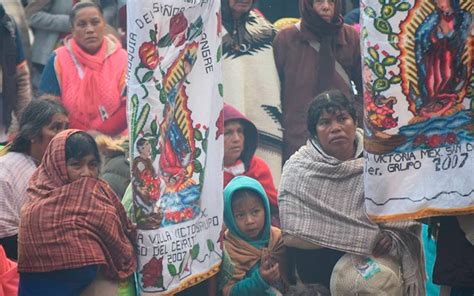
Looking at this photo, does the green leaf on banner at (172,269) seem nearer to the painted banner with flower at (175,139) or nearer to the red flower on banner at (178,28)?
the painted banner with flower at (175,139)

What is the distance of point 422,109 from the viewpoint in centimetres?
798

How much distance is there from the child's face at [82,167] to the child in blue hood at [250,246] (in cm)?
111

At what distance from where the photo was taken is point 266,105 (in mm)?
10570

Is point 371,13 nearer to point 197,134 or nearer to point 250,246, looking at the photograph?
point 197,134

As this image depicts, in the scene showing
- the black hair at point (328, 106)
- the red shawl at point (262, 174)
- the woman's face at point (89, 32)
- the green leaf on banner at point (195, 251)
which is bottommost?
the green leaf on banner at point (195, 251)

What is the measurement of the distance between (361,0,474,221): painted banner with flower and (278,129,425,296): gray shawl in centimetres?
96

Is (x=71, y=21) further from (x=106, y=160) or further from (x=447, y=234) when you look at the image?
(x=447, y=234)

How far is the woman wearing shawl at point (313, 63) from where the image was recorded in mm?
10453

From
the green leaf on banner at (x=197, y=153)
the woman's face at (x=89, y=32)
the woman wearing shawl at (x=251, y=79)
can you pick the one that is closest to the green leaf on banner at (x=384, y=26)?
the green leaf on banner at (x=197, y=153)

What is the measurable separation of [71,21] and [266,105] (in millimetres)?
1602

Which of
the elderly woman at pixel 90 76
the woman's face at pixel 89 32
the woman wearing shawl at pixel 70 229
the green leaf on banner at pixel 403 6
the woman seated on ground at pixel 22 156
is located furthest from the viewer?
the woman's face at pixel 89 32

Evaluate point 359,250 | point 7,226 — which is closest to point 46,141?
point 7,226

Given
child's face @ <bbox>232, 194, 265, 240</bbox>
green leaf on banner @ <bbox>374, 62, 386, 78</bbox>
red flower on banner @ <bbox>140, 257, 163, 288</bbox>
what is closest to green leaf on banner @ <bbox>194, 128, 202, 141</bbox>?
red flower on banner @ <bbox>140, 257, 163, 288</bbox>

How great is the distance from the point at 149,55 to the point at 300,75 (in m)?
2.31
